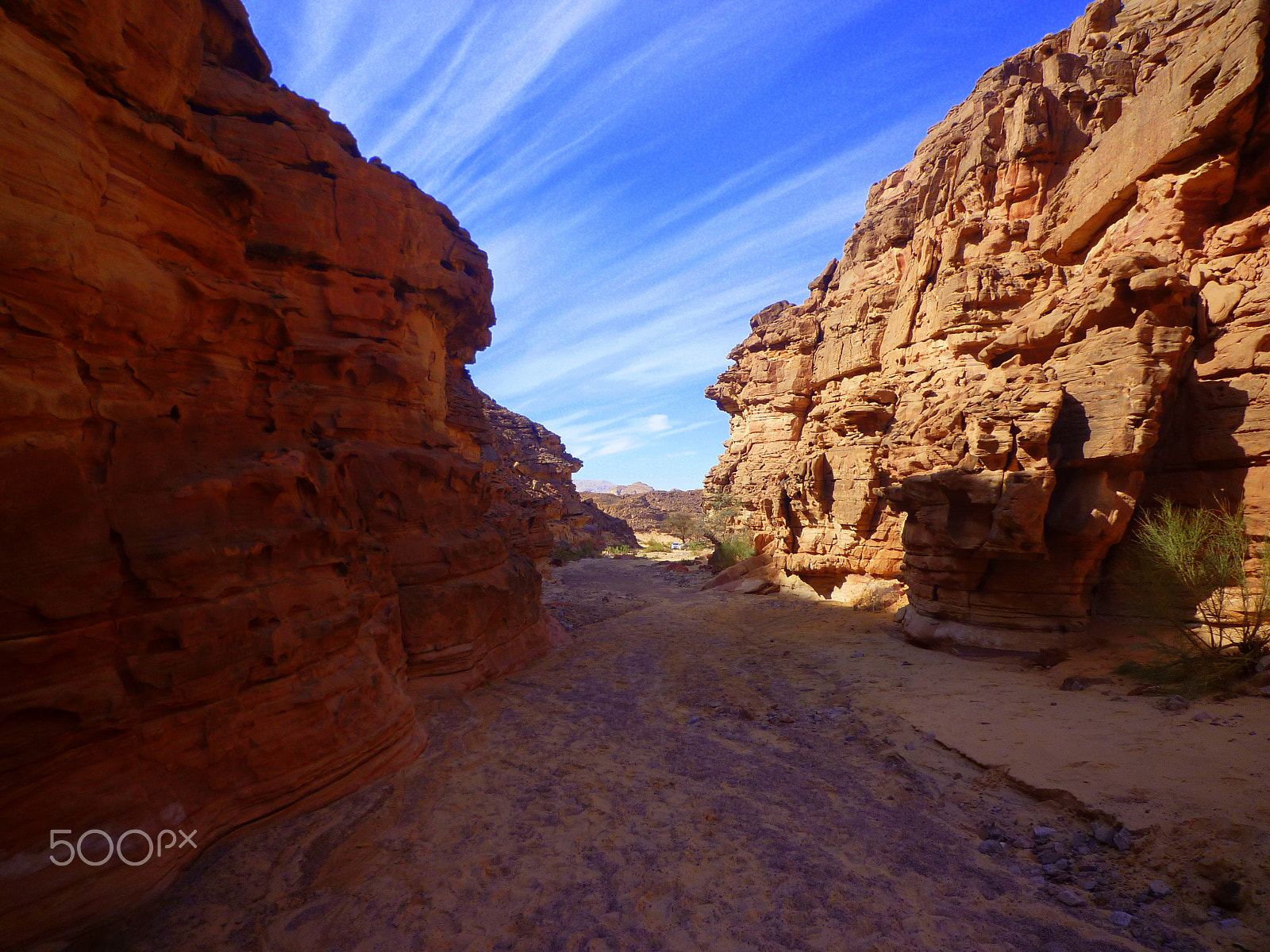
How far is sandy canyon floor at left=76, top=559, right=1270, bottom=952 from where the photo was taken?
3.34 metres

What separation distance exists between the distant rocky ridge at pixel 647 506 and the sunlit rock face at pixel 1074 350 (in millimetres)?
35078

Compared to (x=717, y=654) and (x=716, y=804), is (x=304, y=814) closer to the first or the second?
(x=716, y=804)

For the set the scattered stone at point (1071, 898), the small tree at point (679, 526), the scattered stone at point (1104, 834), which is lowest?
the scattered stone at point (1071, 898)

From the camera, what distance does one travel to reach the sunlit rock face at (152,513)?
11.2 feet

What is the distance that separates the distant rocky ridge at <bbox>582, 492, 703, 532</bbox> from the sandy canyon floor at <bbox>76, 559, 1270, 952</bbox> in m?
44.6

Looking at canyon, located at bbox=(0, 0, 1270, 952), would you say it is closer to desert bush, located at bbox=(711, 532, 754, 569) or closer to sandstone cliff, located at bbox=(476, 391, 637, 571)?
sandstone cliff, located at bbox=(476, 391, 637, 571)

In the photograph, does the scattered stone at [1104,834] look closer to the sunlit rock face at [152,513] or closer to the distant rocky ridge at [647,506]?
the sunlit rock face at [152,513]

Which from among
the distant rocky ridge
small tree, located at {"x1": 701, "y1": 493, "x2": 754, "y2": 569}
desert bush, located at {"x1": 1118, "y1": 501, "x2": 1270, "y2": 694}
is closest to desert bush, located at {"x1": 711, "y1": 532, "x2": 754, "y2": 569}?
small tree, located at {"x1": 701, "y1": 493, "x2": 754, "y2": 569}

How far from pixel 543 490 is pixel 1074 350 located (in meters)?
30.3

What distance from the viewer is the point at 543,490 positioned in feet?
119

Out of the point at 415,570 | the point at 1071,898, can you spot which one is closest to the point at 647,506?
the point at 415,570

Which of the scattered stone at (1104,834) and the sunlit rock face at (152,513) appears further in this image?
the scattered stone at (1104,834)

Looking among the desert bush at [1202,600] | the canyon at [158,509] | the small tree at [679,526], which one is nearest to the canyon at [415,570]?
the canyon at [158,509]

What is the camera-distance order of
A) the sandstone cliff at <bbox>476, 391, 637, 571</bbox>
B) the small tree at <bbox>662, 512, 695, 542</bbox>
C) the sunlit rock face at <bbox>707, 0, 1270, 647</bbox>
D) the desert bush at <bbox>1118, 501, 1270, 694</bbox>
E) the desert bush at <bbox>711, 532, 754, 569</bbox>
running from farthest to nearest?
the small tree at <bbox>662, 512, 695, 542</bbox> → the desert bush at <bbox>711, 532, 754, 569</bbox> → the sandstone cliff at <bbox>476, 391, 637, 571</bbox> → the sunlit rock face at <bbox>707, 0, 1270, 647</bbox> → the desert bush at <bbox>1118, 501, 1270, 694</bbox>
